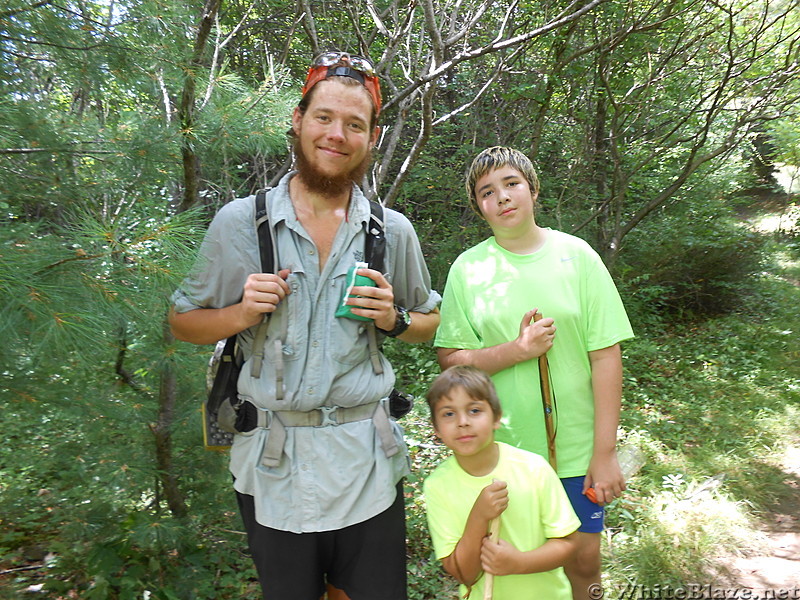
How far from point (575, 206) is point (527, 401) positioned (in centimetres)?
599

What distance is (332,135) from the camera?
67.2 inches

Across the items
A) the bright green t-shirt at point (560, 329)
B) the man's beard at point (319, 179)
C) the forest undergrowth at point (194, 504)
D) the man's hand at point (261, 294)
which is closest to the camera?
the man's hand at point (261, 294)

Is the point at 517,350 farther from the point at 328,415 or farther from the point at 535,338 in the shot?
the point at 328,415

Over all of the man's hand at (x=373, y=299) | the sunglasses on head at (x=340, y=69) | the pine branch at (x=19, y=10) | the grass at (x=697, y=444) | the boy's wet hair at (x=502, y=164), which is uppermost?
the pine branch at (x=19, y=10)

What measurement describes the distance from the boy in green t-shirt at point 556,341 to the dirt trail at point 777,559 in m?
1.74

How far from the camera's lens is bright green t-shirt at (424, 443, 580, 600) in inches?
67.3

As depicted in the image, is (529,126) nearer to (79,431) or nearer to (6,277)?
(79,431)

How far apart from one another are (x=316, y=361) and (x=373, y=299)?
0.78 ft

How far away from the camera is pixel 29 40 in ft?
6.01

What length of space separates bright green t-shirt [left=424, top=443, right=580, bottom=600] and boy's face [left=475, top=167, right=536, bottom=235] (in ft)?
2.58

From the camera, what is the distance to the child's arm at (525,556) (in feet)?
5.29

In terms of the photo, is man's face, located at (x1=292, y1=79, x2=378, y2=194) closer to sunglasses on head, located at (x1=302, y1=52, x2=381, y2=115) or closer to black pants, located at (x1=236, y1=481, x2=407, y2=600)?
sunglasses on head, located at (x1=302, y1=52, x2=381, y2=115)

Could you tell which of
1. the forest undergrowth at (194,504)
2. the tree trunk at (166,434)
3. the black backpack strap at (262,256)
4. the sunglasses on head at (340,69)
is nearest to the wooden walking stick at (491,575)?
the black backpack strap at (262,256)

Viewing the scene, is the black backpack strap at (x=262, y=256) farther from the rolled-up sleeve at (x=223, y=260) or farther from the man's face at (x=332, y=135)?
the man's face at (x=332, y=135)
